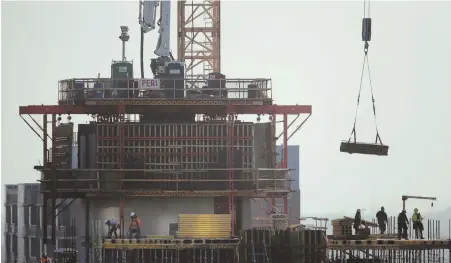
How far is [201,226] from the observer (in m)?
67.3

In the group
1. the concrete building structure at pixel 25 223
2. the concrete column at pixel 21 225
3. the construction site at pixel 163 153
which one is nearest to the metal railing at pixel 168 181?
the construction site at pixel 163 153

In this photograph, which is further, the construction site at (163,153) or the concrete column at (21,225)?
→ the concrete column at (21,225)

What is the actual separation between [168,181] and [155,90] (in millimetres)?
5987

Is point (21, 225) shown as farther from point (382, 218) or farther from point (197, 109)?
point (382, 218)

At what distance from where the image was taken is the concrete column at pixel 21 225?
117812mm

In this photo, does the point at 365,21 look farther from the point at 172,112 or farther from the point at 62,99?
the point at 62,99

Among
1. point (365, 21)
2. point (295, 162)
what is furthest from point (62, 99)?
point (295, 162)

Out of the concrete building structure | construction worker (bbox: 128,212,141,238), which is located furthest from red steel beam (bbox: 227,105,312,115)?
the concrete building structure

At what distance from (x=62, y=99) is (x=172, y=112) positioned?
7078 millimetres

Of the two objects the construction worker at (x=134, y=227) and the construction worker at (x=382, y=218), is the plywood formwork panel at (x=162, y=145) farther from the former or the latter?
the construction worker at (x=382, y=218)

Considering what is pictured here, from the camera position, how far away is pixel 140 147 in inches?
2896

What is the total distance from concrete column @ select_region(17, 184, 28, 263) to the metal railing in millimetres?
45387

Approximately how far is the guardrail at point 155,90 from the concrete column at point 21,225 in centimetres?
4428

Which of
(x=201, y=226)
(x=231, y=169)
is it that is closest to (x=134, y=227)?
(x=201, y=226)
